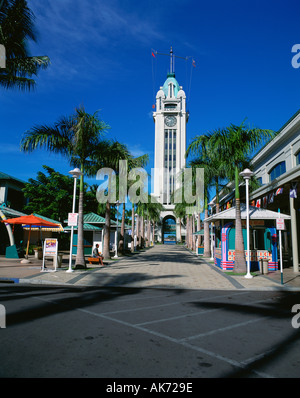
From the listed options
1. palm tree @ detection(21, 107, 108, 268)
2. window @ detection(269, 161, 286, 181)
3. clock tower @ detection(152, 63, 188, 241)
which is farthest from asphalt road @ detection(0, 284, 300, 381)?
clock tower @ detection(152, 63, 188, 241)

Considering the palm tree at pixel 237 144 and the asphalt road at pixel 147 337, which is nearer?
the asphalt road at pixel 147 337

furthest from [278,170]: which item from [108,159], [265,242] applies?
[108,159]

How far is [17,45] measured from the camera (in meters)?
14.5

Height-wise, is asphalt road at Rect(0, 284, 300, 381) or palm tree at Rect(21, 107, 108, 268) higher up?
palm tree at Rect(21, 107, 108, 268)

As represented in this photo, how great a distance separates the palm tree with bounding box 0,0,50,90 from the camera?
541 inches

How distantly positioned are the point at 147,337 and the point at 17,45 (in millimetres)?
15022

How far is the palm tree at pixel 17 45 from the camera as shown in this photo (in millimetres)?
13742

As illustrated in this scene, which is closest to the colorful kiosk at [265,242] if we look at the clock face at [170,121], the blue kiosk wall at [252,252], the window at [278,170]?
the blue kiosk wall at [252,252]

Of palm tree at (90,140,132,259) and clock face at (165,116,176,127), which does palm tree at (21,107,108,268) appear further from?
clock face at (165,116,176,127)

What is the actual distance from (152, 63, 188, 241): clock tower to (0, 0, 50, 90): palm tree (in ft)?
235

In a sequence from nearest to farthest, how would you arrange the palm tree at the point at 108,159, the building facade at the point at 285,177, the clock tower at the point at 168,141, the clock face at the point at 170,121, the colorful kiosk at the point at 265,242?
the building facade at the point at 285,177 < the colorful kiosk at the point at 265,242 < the palm tree at the point at 108,159 < the clock tower at the point at 168,141 < the clock face at the point at 170,121

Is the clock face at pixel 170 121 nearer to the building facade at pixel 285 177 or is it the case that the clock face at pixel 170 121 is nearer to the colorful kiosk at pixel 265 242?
the building facade at pixel 285 177

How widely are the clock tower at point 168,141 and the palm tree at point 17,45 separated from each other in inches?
2814

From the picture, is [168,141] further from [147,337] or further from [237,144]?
[147,337]
